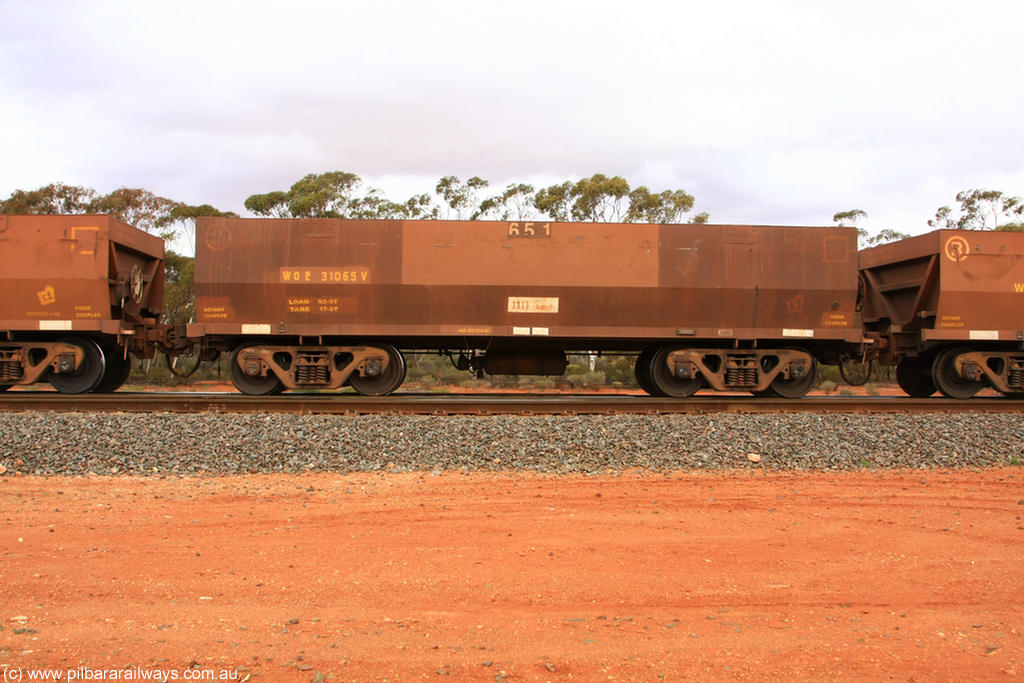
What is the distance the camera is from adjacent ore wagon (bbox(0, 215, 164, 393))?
10586mm

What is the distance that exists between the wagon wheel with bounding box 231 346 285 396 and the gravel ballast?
2.58m

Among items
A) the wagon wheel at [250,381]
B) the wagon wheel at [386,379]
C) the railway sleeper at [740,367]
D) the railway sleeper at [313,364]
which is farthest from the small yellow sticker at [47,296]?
the railway sleeper at [740,367]

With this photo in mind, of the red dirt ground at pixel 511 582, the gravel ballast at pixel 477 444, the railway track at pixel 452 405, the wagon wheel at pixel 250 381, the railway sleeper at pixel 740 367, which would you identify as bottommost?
the red dirt ground at pixel 511 582

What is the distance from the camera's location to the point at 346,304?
427 inches

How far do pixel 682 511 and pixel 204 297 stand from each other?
893 cm

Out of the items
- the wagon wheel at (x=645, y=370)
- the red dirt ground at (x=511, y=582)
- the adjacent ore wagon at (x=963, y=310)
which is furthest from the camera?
the wagon wheel at (x=645, y=370)

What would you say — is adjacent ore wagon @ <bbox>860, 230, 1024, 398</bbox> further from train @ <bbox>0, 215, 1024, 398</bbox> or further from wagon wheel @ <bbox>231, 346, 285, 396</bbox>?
wagon wheel @ <bbox>231, 346, 285, 396</bbox>

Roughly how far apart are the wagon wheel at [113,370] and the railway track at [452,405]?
133 cm

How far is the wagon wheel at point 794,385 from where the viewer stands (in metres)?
11.3

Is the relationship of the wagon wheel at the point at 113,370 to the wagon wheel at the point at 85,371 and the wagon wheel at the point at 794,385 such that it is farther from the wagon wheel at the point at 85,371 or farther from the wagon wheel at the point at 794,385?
the wagon wheel at the point at 794,385

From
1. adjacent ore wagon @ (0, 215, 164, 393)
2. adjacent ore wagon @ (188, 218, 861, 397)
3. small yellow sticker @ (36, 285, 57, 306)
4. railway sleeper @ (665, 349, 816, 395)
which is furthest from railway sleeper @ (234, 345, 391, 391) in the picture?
railway sleeper @ (665, 349, 816, 395)

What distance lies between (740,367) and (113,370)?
36.9 ft

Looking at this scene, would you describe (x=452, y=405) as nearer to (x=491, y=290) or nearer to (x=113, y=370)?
(x=491, y=290)

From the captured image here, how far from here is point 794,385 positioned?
37.4 ft
